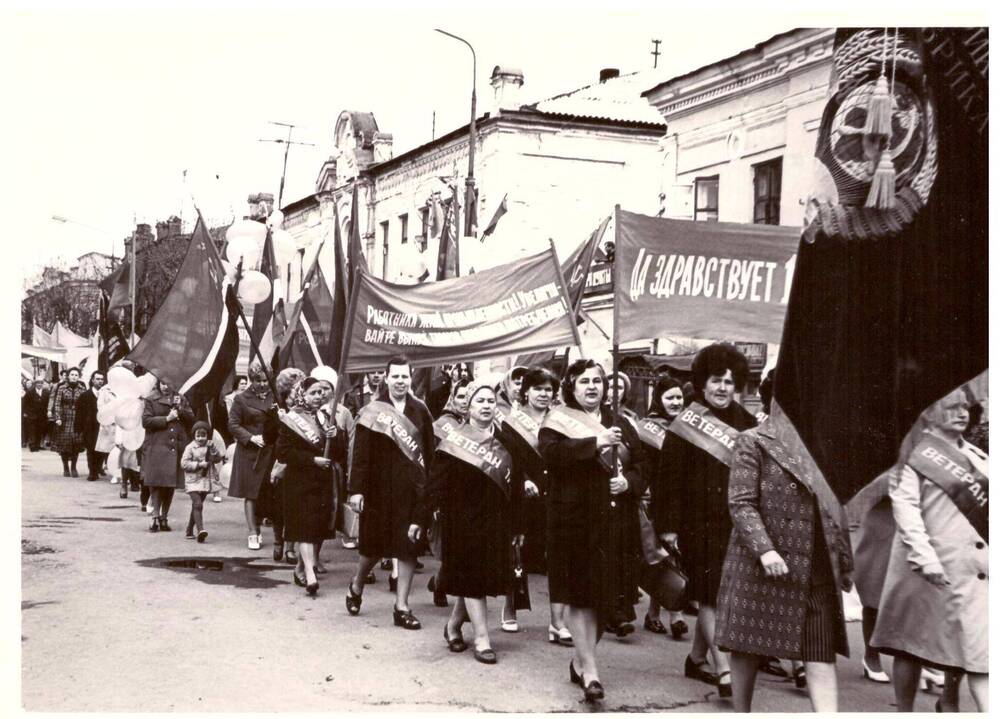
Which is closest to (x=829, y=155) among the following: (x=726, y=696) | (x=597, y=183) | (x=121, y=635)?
(x=726, y=696)

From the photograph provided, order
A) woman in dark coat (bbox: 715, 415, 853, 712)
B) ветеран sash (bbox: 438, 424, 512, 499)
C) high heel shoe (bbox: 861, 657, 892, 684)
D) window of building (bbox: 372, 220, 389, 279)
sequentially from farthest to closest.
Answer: window of building (bbox: 372, 220, 389, 279)
ветеран sash (bbox: 438, 424, 512, 499)
high heel shoe (bbox: 861, 657, 892, 684)
woman in dark coat (bbox: 715, 415, 853, 712)

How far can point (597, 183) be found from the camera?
74.0 feet

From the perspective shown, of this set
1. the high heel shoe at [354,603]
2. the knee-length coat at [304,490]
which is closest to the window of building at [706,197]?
the knee-length coat at [304,490]

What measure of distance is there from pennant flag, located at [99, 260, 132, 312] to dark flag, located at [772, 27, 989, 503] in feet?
41.1

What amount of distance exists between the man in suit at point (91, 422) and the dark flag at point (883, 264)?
14.7 m

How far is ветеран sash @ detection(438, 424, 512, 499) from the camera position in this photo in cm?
754

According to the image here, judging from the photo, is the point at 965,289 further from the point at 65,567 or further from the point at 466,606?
the point at 65,567

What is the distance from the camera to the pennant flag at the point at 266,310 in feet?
42.1

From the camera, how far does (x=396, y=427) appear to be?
339 inches

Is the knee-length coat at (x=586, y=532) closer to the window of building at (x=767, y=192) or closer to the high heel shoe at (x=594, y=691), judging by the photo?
the high heel shoe at (x=594, y=691)

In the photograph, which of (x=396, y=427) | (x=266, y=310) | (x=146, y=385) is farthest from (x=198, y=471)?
(x=396, y=427)

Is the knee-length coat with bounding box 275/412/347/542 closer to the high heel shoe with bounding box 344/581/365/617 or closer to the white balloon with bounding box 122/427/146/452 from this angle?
the high heel shoe with bounding box 344/581/365/617

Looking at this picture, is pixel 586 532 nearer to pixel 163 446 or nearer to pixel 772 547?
pixel 772 547

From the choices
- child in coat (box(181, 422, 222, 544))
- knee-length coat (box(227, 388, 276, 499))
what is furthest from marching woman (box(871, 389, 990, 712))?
child in coat (box(181, 422, 222, 544))
